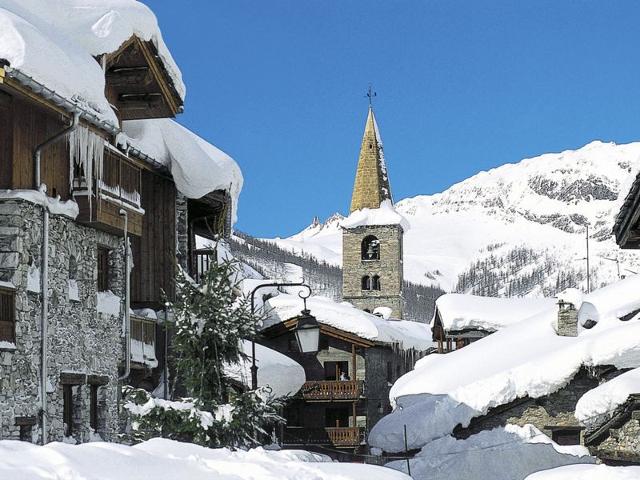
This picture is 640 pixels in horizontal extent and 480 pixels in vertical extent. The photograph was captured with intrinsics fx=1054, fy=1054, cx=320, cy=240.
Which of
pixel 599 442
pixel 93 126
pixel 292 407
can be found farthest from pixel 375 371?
pixel 93 126

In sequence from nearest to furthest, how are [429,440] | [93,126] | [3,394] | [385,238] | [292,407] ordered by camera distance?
1. [3,394]
2. [93,126]
3. [429,440]
4. [292,407]
5. [385,238]

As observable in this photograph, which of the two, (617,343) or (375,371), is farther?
(375,371)

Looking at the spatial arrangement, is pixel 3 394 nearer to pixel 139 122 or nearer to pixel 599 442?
pixel 139 122

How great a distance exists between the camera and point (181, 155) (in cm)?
2233

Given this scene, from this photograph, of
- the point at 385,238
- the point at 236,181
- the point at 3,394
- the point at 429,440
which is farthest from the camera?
the point at 385,238

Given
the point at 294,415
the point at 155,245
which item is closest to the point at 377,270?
the point at 294,415

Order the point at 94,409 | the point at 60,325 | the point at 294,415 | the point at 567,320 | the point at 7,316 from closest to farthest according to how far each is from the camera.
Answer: the point at 7,316 → the point at 60,325 → the point at 94,409 → the point at 567,320 → the point at 294,415

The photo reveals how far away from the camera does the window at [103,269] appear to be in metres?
18.2

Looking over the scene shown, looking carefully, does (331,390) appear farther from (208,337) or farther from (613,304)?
(208,337)

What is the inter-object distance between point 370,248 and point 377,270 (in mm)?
1575

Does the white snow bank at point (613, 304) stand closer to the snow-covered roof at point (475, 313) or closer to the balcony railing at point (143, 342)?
the snow-covered roof at point (475, 313)

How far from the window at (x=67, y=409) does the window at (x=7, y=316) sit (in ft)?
7.67

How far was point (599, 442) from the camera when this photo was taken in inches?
803

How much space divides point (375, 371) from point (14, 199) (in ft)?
91.6
